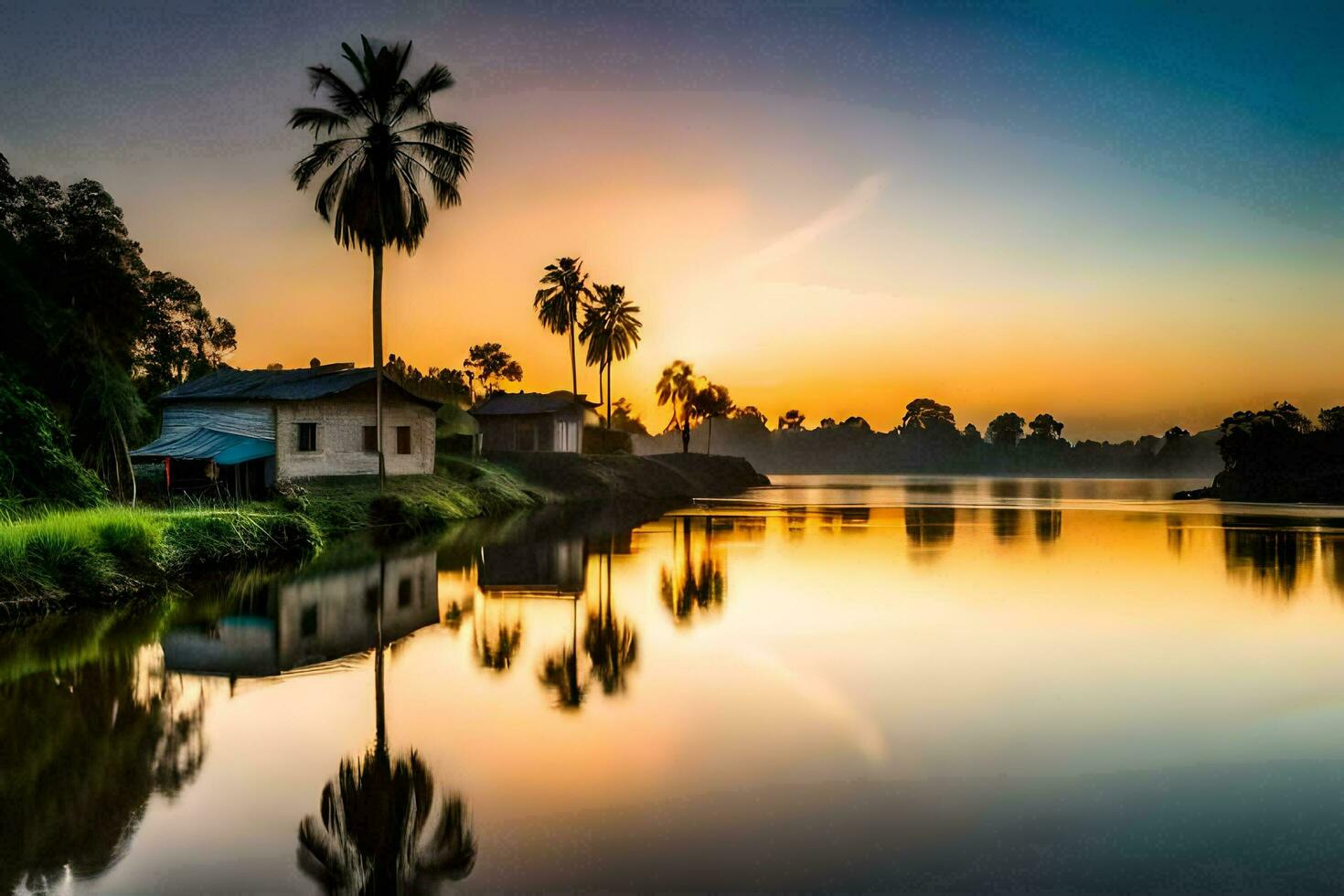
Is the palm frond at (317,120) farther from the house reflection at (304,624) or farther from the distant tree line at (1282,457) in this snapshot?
the distant tree line at (1282,457)

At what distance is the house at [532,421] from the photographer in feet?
220

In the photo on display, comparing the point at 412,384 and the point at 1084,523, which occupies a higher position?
the point at 412,384

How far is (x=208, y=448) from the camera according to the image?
113 feet

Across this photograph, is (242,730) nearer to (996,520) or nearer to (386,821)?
(386,821)

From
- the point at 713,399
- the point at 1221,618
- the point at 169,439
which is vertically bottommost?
the point at 1221,618

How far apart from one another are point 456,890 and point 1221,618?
14653 millimetres

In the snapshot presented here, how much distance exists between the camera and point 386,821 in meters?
6.08

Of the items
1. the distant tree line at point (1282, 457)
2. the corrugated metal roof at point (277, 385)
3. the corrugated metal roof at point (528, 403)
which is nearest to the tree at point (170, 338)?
the corrugated metal roof at point (277, 385)

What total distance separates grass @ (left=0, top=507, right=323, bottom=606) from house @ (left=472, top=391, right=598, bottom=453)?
44.3 m

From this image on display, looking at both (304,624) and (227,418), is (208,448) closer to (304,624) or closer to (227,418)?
(227,418)

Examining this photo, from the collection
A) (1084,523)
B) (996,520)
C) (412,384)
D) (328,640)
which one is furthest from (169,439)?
(412,384)

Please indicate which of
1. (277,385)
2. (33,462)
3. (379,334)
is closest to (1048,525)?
(379,334)

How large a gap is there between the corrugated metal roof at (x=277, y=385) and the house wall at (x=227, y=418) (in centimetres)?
28

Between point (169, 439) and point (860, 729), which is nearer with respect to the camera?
point (860, 729)
